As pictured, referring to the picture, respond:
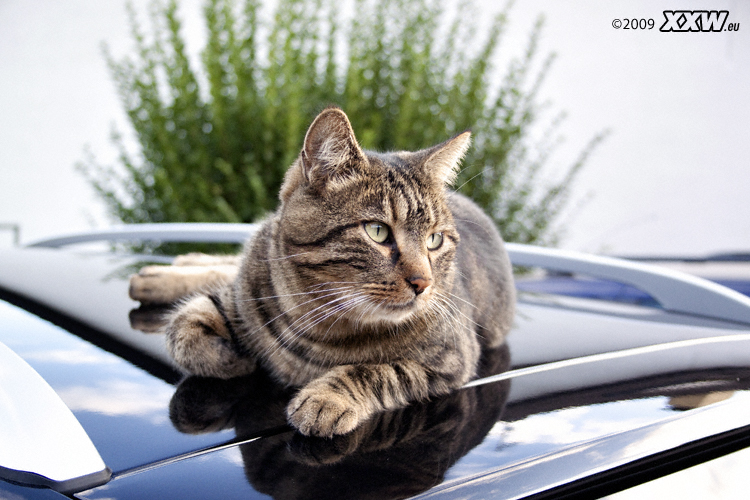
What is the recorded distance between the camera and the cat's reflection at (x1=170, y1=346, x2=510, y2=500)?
29.0 inches

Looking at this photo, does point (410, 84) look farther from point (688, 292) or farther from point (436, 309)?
point (436, 309)

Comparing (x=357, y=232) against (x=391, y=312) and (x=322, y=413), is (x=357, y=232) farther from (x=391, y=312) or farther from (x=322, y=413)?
(x=322, y=413)

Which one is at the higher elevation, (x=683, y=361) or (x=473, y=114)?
(x=473, y=114)

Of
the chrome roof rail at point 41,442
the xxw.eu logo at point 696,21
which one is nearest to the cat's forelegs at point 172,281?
Result: the chrome roof rail at point 41,442

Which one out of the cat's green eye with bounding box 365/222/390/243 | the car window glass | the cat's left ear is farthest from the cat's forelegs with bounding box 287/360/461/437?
the cat's left ear

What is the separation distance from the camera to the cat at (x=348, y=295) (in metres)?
1.18

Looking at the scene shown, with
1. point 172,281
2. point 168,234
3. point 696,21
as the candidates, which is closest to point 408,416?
point 172,281

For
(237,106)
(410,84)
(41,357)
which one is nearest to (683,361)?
(41,357)

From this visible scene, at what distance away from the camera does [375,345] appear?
130 centimetres

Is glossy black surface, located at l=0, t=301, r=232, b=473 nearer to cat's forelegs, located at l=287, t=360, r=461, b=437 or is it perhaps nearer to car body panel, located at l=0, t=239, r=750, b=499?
car body panel, located at l=0, t=239, r=750, b=499

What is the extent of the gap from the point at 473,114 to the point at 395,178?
297cm

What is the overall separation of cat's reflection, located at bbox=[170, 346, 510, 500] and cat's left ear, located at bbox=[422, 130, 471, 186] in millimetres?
590

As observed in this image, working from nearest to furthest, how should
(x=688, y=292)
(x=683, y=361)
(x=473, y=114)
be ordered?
(x=683, y=361) < (x=688, y=292) < (x=473, y=114)

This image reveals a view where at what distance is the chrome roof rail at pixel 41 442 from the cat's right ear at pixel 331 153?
679mm
